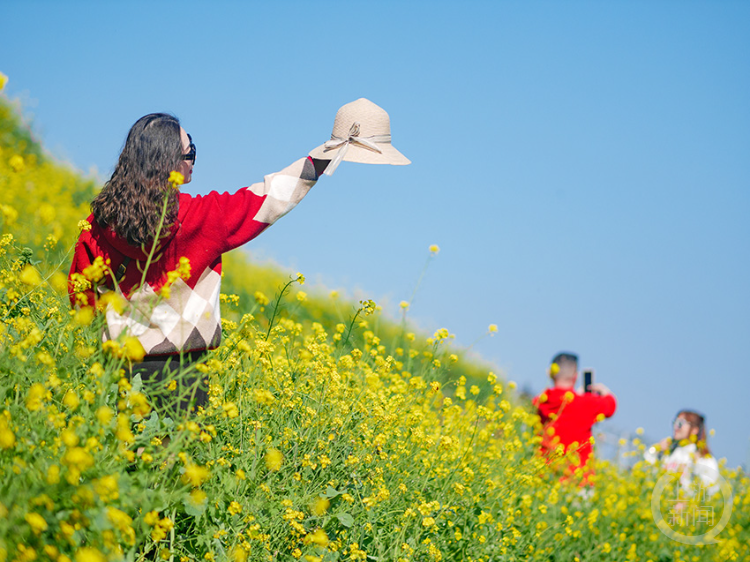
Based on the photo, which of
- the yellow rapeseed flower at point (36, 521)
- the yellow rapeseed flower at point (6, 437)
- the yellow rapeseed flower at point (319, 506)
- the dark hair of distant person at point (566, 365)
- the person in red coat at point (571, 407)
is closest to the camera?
the yellow rapeseed flower at point (36, 521)

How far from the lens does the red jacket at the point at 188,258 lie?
237 cm

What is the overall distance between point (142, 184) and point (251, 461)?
42.8 inches

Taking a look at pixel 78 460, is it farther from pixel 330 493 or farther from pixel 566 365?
pixel 566 365

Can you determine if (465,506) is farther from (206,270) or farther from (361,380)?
(206,270)

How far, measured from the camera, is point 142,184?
236cm

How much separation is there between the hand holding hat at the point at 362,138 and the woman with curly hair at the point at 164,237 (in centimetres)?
21

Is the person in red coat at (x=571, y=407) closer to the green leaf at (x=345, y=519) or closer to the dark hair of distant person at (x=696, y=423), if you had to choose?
the dark hair of distant person at (x=696, y=423)

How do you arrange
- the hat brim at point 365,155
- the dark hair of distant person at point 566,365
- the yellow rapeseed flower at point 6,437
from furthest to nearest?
the dark hair of distant person at point 566,365
the hat brim at point 365,155
the yellow rapeseed flower at point 6,437

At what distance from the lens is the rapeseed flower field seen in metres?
1.63

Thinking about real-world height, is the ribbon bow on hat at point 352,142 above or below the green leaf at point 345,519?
above

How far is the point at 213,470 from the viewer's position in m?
2.30

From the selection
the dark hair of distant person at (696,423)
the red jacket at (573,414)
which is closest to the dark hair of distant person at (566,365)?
the red jacket at (573,414)

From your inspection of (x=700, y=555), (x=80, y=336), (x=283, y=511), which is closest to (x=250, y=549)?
(x=283, y=511)

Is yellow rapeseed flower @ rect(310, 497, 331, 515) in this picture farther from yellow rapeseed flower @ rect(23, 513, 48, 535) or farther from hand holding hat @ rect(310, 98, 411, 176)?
hand holding hat @ rect(310, 98, 411, 176)
